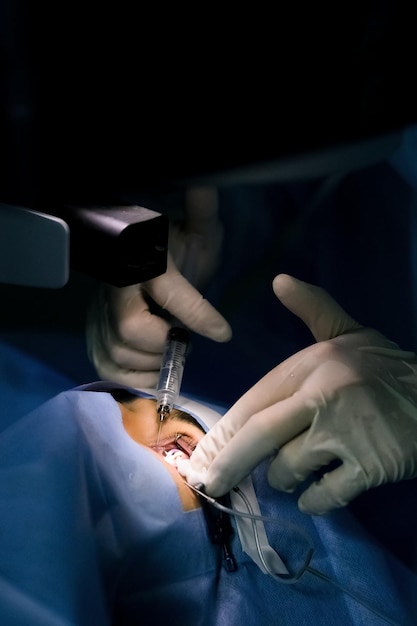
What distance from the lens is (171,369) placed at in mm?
1316

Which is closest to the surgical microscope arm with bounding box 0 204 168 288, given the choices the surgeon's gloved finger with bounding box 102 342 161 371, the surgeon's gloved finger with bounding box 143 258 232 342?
the surgeon's gloved finger with bounding box 143 258 232 342

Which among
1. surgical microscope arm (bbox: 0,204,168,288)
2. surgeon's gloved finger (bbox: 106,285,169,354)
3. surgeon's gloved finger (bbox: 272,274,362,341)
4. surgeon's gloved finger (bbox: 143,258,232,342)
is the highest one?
surgical microscope arm (bbox: 0,204,168,288)

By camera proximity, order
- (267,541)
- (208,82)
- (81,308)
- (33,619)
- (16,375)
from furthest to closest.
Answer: (81,308) → (16,375) → (267,541) → (208,82) → (33,619)

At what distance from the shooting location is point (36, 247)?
0.96m

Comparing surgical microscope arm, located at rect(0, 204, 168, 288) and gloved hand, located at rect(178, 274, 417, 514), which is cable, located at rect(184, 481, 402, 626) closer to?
gloved hand, located at rect(178, 274, 417, 514)

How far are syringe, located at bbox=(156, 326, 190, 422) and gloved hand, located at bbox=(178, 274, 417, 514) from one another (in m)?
0.12

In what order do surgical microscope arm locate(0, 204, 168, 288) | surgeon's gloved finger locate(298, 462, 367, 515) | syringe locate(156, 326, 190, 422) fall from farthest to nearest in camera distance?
syringe locate(156, 326, 190, 422) < surgeon's gloved finger locate(298, 462, 367, 515) < surgical microscope arm locate(0, 204, 168, 288)

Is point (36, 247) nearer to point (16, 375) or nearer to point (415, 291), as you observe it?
point (16, 375)

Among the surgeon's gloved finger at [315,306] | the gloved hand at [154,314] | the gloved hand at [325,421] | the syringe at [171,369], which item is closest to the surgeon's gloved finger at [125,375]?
the gloved hand at [154,314]

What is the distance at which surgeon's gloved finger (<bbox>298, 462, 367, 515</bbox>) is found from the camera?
1.06 meters

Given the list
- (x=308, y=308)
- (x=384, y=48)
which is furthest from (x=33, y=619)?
(x=384, y=48)

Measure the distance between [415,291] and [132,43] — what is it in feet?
2.09

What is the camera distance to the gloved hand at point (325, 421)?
1.07 meters

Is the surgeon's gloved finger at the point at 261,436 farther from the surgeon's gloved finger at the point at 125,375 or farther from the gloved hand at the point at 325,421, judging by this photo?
the surgeon's gloved finger at the point at 125,375
